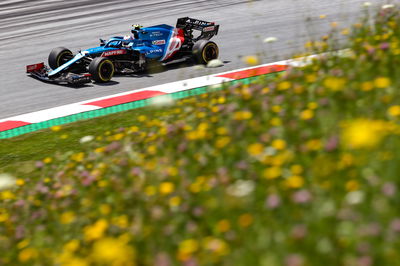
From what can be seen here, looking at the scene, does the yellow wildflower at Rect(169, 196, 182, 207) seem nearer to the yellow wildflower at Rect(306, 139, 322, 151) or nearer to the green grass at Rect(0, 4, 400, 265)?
the green grass at Rect(0, 4, 400, 265)

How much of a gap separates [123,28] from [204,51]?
4.98 m

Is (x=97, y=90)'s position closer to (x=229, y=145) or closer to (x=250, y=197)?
(x=229, y=145)

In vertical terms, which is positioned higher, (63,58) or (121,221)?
(121,221)

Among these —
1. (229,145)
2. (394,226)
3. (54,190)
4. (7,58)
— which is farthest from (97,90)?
(394,226)

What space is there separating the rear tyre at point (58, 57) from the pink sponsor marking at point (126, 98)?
2.13 m

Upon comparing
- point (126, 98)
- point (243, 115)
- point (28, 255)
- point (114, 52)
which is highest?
point (243, 115)

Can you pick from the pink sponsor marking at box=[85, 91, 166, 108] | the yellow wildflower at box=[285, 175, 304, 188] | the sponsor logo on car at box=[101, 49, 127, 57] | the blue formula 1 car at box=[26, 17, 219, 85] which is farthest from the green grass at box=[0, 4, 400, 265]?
the sponsor logo on car at box=[101, 49, 127, 57]

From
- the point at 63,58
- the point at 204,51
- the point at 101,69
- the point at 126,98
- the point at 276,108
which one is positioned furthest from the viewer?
the point at 63,58

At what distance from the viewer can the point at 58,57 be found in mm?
11117

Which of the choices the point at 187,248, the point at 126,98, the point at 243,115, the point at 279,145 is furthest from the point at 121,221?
the point at 126,98

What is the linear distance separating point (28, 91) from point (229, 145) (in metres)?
7.16

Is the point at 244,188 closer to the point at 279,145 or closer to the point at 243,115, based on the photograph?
the point at 279,145

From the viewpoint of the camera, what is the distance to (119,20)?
16.4m

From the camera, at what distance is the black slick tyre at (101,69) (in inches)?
404
